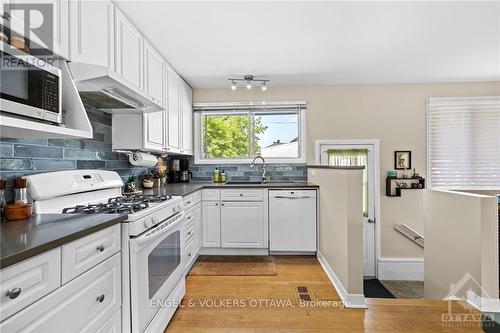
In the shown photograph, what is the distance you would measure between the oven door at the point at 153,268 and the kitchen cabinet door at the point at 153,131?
2.87 ft

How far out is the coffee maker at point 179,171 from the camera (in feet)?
12.6

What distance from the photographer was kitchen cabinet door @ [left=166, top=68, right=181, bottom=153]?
303cm

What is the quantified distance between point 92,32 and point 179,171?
2513mm

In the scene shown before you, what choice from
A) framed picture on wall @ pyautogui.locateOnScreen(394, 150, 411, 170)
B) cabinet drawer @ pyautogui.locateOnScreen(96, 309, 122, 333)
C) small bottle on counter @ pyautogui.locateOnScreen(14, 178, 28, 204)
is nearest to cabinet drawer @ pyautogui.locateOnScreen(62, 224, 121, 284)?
cabinet drawer @ pyautogui.locateOnScreen(96, 309, 122, 333)

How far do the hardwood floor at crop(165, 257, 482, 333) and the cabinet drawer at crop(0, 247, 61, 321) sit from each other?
48.7 inches

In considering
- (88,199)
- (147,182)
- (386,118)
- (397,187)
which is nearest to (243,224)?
(147,182)

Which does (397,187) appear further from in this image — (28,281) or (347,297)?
(28,281)

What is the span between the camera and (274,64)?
3.09 metres

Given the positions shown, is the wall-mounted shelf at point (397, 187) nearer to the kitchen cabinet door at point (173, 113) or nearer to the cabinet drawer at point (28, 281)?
the kitchen cabinet door at point (173, 113)

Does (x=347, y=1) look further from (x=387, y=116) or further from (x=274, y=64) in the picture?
(x=387, y=116)

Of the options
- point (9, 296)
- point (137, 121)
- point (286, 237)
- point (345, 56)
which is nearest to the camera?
point (9, 296)

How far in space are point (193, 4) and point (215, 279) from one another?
261 centimetres

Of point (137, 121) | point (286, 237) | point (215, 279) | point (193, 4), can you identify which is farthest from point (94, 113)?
point (286, 237)

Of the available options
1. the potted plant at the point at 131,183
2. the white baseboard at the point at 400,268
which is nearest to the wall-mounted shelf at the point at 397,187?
the white baseboard at the point at 400,268
